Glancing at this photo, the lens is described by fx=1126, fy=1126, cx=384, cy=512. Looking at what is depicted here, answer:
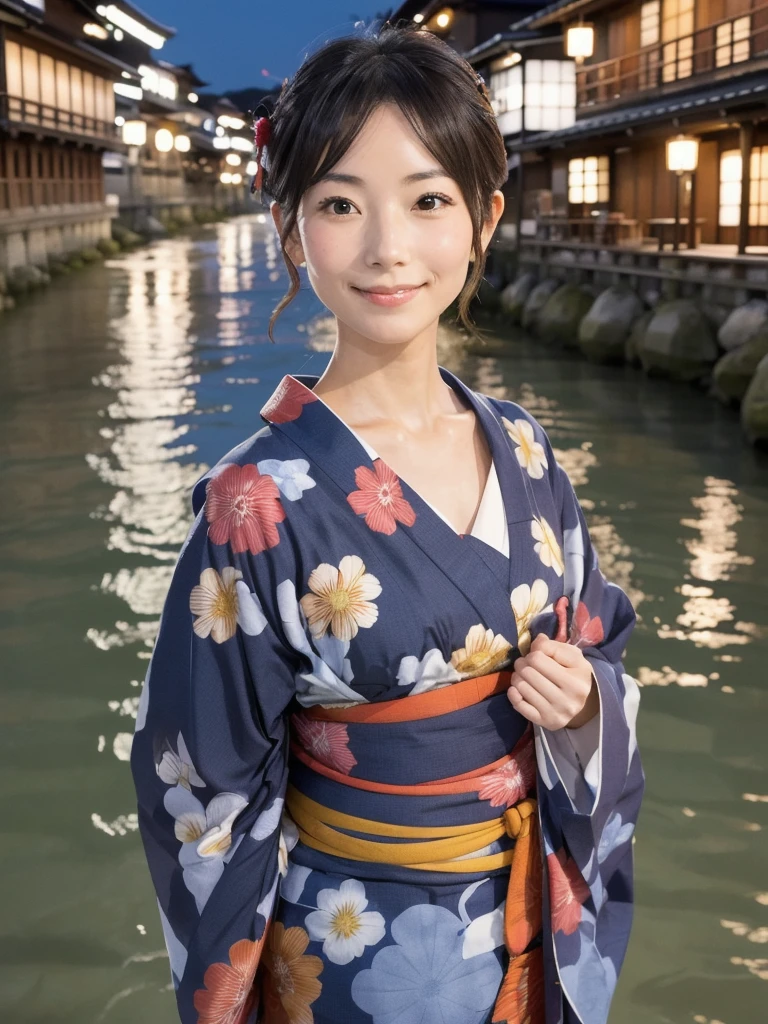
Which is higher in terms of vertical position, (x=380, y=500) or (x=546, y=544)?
(x=380, y=500)

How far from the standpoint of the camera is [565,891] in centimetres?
197

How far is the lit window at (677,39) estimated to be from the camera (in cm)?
2166

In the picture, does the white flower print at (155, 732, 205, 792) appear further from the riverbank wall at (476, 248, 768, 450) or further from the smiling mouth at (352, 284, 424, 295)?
the riverbank wall at (476, 248, 768, 450)

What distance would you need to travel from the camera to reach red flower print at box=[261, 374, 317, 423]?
6.34 feet

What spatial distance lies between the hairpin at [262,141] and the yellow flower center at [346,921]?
4.32 feet

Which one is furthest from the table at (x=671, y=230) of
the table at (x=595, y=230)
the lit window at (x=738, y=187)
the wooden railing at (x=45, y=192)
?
the wooden railing at (x=45, y=192)

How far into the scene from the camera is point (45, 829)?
16.2 feet

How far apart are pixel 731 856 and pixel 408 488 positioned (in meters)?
3.47

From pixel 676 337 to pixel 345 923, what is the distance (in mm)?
14602

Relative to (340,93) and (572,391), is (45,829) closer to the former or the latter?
(340,93)

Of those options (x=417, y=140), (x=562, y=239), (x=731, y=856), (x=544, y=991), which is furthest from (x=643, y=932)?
(x=562, y=239)

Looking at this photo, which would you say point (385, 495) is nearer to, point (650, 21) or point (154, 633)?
point (154, 633)

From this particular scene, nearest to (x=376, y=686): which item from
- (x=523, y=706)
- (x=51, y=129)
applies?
(x=523, y=706)

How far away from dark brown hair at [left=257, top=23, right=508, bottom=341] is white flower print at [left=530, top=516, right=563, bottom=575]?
1.77 feet
